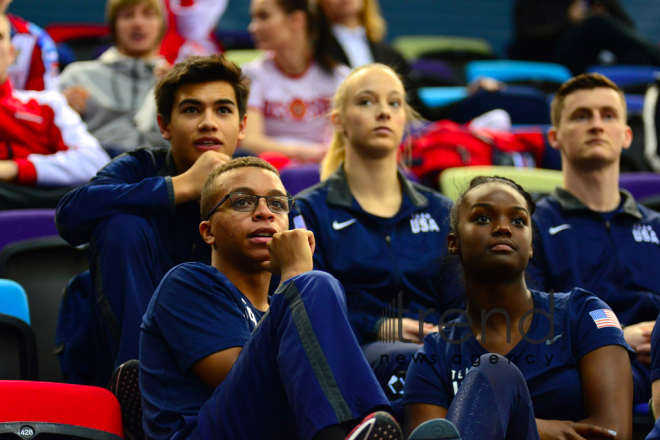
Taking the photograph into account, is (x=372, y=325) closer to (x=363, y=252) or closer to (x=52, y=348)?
(x=363, y=252)

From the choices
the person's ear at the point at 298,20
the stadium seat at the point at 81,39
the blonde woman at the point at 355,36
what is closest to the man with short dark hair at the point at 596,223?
the person's ear at the point at 298,20

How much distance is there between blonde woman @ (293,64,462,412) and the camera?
2.73 m

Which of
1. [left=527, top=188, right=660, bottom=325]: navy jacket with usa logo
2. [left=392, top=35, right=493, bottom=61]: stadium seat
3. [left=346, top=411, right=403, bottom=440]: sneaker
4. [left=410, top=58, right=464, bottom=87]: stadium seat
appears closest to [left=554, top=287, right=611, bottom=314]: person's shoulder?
[left=527, top=188, right=660, bottom=325]: navy jacket with usa logo

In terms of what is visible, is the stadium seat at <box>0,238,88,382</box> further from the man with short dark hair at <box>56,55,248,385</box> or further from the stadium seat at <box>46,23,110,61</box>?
the stadium seat at <box>46,23,110,61</box>

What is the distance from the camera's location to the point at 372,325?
271 cm

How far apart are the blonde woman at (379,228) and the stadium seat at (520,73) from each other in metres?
3.21

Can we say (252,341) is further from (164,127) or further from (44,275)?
(44,275)

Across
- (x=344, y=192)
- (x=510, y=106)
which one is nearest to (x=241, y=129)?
(x=344, y=192)

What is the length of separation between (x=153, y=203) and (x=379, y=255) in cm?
80

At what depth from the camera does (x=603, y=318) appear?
83.9 inches

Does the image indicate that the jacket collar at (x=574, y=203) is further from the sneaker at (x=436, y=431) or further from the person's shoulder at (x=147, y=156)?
the sneaker at (x=436, y=431)

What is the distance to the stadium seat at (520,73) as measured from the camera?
20.2ft

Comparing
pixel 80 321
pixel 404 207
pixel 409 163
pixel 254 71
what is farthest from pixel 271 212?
pixel 254 71

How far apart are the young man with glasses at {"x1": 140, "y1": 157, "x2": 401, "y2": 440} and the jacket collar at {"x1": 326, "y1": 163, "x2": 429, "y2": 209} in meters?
0.75
